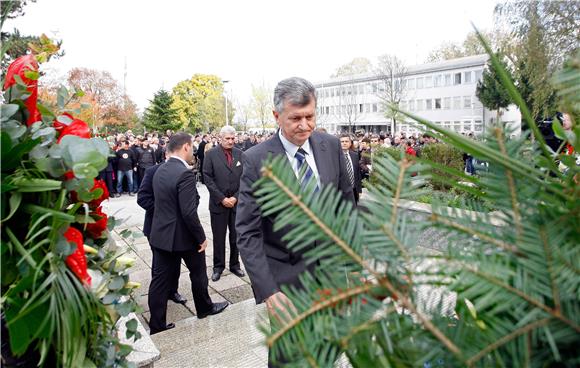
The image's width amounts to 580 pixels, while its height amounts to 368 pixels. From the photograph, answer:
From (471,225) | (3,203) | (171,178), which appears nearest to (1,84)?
(3,203)

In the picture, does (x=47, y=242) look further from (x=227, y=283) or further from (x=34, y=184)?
(x=227, y=283)

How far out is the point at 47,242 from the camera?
1266 mm

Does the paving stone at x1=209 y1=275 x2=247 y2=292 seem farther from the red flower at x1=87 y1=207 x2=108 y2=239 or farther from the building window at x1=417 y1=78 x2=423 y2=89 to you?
the building window at x1=417 y1=78 x2=423 y2=89

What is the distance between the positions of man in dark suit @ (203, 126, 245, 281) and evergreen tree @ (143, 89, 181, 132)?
122ft

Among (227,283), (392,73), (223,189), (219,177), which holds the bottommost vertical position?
(227,283)

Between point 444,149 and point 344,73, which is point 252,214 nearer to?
point 444,149

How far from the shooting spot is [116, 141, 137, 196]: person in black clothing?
46.2 feet

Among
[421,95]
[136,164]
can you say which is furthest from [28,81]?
[421,95]

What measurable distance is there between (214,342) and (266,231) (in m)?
1.83

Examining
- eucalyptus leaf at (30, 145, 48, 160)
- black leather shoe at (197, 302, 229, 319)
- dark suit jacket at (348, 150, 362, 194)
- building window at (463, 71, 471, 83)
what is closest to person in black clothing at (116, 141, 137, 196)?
dark suit jacket at (348, 150, 362, 194)

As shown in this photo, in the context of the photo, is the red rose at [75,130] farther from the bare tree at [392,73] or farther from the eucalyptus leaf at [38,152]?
the bare tree at [392,73]

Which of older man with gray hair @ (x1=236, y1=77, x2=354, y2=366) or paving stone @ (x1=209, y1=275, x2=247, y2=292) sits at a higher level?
older man with gray hair @ (x1=236, y1=77, x2=354, y2=366)

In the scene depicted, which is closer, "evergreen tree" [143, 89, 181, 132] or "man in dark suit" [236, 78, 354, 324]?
"man in dark suit" [236, 78, 354, 324]

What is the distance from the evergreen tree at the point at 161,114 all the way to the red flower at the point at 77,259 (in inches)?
1667
